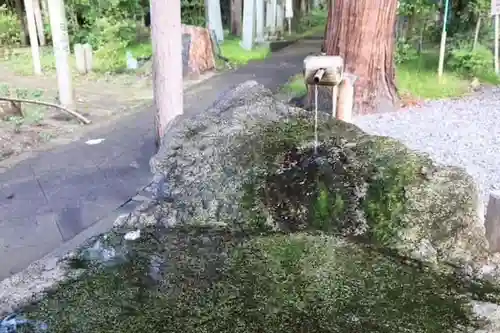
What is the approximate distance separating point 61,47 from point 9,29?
25.3 feet

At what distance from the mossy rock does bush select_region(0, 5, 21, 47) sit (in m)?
12.4

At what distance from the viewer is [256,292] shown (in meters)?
2.68

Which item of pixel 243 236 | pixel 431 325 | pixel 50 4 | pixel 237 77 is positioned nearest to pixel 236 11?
pixel 237 77

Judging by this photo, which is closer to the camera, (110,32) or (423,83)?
(423,83)

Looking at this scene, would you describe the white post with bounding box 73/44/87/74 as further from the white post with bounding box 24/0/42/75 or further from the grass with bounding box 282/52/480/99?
the grass with bounding box 282/52/480/99

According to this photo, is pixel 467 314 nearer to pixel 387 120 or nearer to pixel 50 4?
pixel 387 120

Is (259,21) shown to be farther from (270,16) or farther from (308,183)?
(308,183)

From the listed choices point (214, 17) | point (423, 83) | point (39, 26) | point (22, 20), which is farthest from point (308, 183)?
point (22, 20)

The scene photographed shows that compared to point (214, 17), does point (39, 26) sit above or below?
below

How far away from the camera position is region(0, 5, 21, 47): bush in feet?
44.7

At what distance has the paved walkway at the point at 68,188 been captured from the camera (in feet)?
12.2

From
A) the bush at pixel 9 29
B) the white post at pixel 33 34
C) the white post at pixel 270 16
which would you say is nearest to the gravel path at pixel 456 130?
the white post at pixel 33 34

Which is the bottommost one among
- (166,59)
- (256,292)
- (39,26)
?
(256,292)

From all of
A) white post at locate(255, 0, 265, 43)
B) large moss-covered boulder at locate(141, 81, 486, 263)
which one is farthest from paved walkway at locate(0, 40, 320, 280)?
white post at locate(255, 0, 265, 43)
